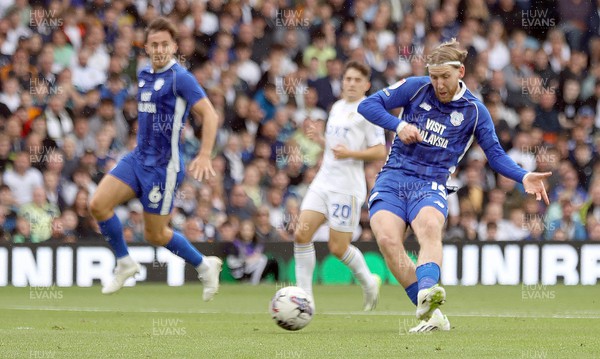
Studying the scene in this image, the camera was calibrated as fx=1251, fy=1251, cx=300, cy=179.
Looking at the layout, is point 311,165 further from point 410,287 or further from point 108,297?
point 410,287

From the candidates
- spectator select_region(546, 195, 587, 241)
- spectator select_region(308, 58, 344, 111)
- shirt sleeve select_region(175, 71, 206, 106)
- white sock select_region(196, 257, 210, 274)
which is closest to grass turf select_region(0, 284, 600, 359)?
white sock select_region(196, 257, 210, 274)

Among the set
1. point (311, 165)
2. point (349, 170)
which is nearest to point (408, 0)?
point (311, 165)

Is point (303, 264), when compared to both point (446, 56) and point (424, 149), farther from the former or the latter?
point (446, 56)

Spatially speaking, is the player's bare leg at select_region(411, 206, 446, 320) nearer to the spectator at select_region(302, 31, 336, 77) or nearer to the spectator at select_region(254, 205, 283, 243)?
the spectator at select_region(254, 205, 283, 243)

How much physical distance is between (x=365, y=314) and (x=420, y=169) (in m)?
2.94

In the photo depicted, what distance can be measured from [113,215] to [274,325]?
1867 mm

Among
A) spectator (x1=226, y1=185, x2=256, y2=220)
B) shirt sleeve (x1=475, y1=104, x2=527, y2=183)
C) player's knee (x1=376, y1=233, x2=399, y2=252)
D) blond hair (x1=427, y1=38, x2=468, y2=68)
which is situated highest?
blond hair (x1=427, y1=38, x2=468, y2=68)

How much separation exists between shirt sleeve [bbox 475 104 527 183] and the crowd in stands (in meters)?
7.67

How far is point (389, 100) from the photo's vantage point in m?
10.3

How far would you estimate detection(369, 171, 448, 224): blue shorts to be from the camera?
991 cm

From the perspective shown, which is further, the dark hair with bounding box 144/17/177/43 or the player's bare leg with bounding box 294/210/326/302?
the player's bare leg with bounding box 294/210/326/302

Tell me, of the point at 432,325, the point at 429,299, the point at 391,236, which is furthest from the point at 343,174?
the point at 429,299

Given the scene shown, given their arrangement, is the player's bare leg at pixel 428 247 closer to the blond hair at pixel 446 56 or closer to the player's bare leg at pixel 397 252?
the player's bare leg at pixel 397 252

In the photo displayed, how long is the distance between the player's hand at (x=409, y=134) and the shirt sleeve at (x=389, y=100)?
352 millimetres
